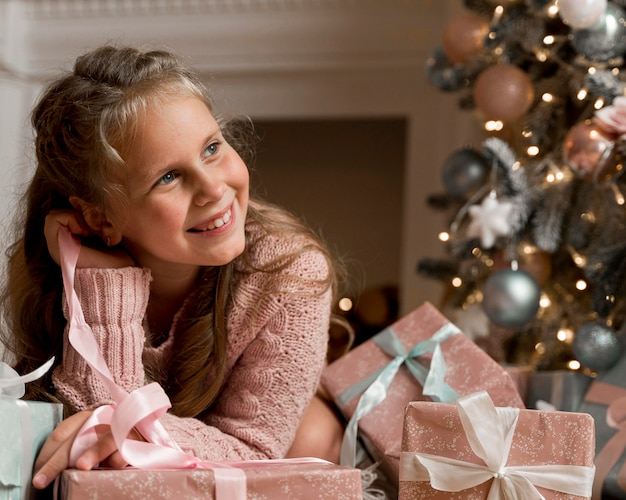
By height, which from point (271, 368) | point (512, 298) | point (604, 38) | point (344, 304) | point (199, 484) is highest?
point (604, 38)

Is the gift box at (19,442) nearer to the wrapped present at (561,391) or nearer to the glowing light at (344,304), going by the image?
the wrapped present at (561,391)

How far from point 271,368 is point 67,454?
1.16ft

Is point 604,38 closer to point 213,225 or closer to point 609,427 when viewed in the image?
point 609,427

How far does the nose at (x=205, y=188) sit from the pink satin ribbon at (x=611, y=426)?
25.7 inches

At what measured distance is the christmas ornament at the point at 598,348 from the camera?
4.72 feet

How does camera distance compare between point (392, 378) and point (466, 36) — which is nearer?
Answer: point (392, 378)

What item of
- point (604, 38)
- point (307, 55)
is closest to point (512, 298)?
point (604, 38)

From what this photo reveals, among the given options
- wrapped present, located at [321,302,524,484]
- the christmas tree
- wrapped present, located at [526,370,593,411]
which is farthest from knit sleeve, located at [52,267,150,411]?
the christmas tree

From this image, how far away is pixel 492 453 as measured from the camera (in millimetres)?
935

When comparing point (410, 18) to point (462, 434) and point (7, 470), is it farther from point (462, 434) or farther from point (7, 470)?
point (7, 470)

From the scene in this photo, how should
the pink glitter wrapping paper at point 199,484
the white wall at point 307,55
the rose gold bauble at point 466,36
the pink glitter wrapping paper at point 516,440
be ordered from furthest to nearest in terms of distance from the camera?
the white wall at point 307,55 → the rose gold bauble at point 466,36 → the pink glitter wrapping paper at point 516,440 → the pink glitter wrapping paper at point 199,484

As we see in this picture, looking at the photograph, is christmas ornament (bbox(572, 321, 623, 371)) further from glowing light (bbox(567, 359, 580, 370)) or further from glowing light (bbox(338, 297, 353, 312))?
glowing light (bbox(338, 297, 353, 312))

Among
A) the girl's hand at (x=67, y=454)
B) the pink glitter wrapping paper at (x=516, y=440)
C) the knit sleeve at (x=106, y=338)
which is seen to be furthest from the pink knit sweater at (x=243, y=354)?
the pink glitter wrapping paper at (x=516, y=440)

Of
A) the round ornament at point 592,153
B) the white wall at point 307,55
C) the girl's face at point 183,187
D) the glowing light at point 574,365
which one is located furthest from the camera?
the white wall at point 307,55
